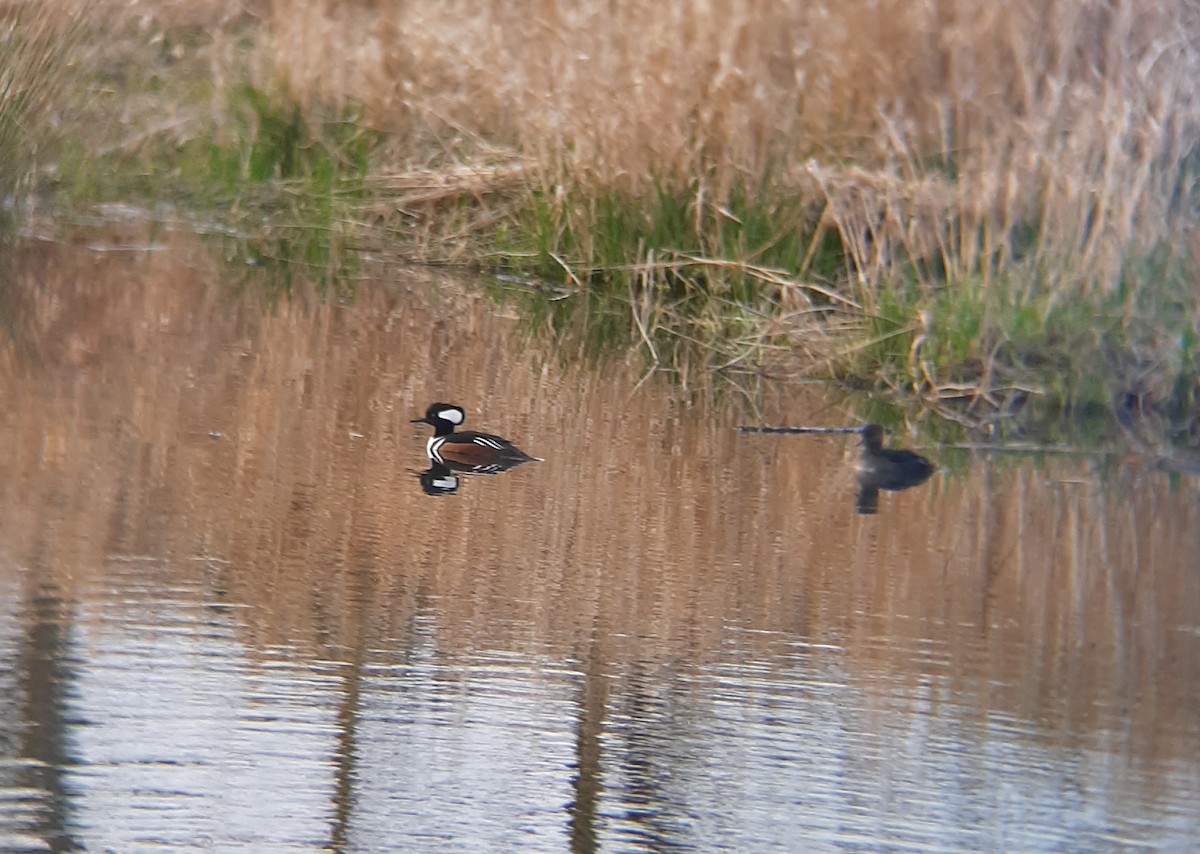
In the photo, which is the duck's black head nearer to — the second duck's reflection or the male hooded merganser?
the male hooded merganser

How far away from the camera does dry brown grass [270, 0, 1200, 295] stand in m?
7.44

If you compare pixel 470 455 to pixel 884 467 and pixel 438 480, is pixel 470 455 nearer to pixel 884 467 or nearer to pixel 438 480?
pixel 438 480

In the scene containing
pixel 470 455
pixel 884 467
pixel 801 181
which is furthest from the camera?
pixel 801 181

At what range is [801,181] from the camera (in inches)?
341

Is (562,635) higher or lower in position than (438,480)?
lower

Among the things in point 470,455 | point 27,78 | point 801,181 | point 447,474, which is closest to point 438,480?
point 447,474

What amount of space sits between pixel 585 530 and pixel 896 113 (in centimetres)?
423

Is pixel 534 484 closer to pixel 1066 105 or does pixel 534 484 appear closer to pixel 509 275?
pixel 1066 105

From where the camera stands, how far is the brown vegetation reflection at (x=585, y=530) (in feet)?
13.5

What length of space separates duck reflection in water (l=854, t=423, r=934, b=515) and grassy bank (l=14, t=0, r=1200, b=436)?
4.13 feet

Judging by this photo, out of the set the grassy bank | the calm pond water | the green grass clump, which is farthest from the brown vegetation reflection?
the green grass clump

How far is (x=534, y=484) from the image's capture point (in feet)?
18.1

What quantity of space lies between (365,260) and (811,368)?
147 inches

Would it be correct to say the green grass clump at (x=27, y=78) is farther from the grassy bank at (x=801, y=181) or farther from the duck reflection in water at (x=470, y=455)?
the duck reflection in water at (x=470, y=455)
